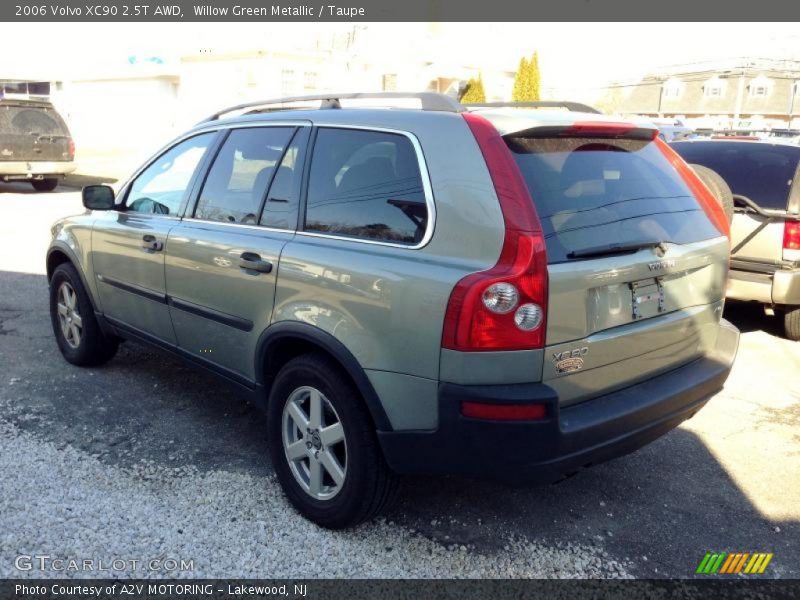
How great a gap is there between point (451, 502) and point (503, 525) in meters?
0.30

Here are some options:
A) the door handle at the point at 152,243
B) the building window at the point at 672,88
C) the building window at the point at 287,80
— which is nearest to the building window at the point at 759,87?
the building window at the point at 672,88

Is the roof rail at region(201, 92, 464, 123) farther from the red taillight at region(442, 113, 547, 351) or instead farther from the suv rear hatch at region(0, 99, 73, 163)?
the suv rear hatch at region(0, 99, 73, 163)

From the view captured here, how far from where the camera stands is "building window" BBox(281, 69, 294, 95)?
1296 inches

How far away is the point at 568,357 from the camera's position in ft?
8.84

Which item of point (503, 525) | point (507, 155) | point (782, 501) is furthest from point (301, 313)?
point (782, 501)

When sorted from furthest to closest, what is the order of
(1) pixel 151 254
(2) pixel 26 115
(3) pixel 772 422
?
(2) pixel 26 115, (3) pixel 772 422, (1) pixel 151 254

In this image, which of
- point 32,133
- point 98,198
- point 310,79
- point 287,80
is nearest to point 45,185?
point 32,133

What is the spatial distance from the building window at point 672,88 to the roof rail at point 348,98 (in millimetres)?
61871

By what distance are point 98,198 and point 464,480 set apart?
286 centimetres

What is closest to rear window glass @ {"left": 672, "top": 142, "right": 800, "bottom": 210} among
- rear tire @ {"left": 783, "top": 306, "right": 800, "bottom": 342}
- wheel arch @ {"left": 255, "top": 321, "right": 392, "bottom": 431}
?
rear tire @ {"left": 783, "top": 306, "right": 800, "bottom": 342}

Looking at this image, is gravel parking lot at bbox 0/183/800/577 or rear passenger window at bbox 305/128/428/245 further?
gravel parking lot at bbox 0/183/800/577

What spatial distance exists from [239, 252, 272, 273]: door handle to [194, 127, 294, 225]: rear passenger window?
21cm

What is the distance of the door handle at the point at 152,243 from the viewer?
13.3 feet

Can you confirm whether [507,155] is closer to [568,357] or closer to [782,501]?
[568,357]
